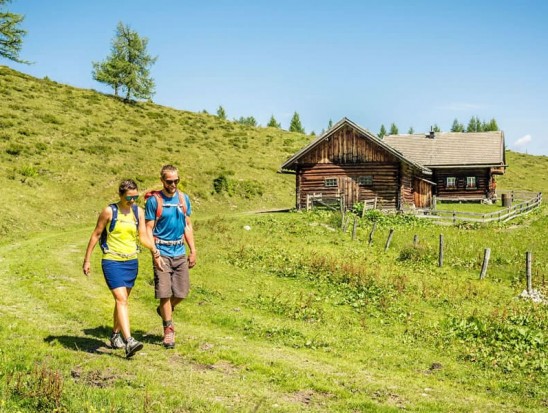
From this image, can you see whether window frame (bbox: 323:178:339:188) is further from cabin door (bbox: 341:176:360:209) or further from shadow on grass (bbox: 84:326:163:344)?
shadow on grass (bbox: 84:326:163:344)

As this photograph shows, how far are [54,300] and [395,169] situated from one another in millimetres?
28279

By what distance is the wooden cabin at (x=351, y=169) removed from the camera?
35.2 metres

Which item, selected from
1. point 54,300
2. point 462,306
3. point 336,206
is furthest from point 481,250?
point 54,300

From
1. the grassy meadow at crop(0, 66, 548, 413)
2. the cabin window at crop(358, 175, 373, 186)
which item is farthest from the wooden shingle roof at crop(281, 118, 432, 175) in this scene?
the grassy meadow at crop(0, 66, 548, 413)

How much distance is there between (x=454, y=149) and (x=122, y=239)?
152 ft

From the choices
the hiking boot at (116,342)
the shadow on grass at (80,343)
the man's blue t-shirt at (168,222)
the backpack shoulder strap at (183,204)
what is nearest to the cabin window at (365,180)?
the backpack shoulder strap at (183,204)

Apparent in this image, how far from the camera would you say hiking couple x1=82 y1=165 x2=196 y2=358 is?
7527 millimetres

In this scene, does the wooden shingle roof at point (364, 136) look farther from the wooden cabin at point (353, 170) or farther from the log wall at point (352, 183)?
the log wall at point (352, 183)

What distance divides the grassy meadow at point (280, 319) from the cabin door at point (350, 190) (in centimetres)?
439

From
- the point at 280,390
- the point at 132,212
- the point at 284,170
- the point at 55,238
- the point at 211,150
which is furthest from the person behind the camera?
the point at 211,150

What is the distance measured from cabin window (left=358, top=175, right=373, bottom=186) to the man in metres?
28.8

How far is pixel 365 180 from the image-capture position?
3597 centimetres

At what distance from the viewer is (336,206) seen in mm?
34906

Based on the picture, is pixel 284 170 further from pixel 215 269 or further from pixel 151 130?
pixel 215 269
